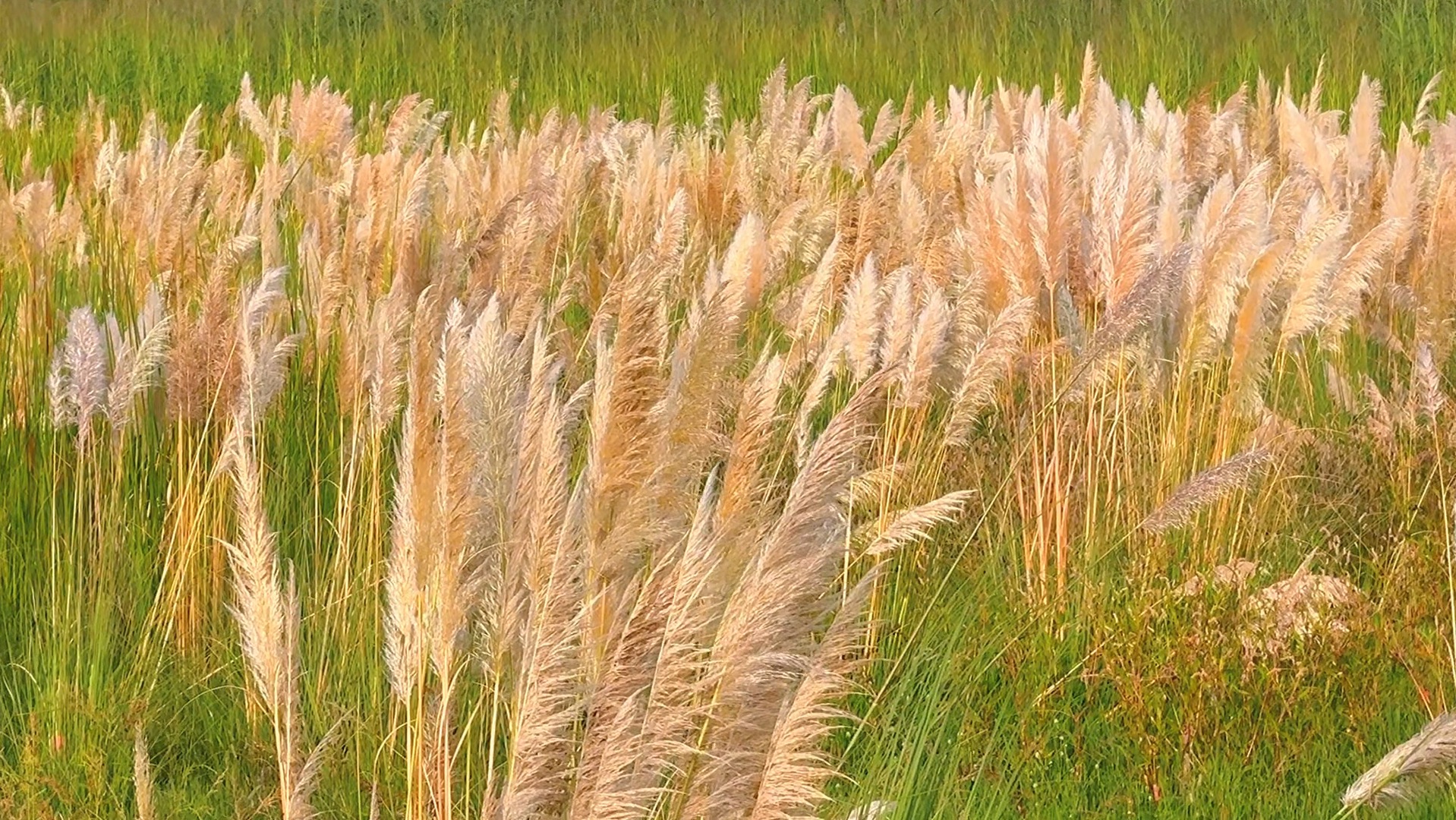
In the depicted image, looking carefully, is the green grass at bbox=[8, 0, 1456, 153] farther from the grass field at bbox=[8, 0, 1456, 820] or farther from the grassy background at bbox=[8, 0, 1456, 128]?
the grass field at bbox=[8, 0, 1456, 820]

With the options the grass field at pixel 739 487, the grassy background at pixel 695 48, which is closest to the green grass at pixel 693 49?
the grassy background at pixel 695 48

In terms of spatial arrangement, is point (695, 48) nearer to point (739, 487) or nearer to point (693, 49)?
point (693, 49)

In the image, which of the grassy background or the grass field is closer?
the grass field

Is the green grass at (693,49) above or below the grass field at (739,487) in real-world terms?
above

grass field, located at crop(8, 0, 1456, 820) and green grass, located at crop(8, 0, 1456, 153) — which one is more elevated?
green grass, located at crop(8, 0, 1456, 153)

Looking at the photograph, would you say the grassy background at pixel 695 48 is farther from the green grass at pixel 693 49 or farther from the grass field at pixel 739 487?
the grass field at pixel 739 487

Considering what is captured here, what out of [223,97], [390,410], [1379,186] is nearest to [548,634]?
[390,410]

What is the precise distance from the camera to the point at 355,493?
2.60 m

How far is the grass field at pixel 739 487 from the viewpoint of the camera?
1.49 metres

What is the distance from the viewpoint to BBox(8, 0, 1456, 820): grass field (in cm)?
149

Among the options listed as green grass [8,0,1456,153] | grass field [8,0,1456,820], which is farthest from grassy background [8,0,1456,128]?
grass field [8,0,1456,820]

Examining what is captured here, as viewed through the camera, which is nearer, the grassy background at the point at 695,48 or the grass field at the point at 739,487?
the grass field at the point at 739,487

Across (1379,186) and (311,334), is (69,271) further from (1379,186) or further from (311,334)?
(1379,186)

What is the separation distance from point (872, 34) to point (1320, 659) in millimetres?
7194
